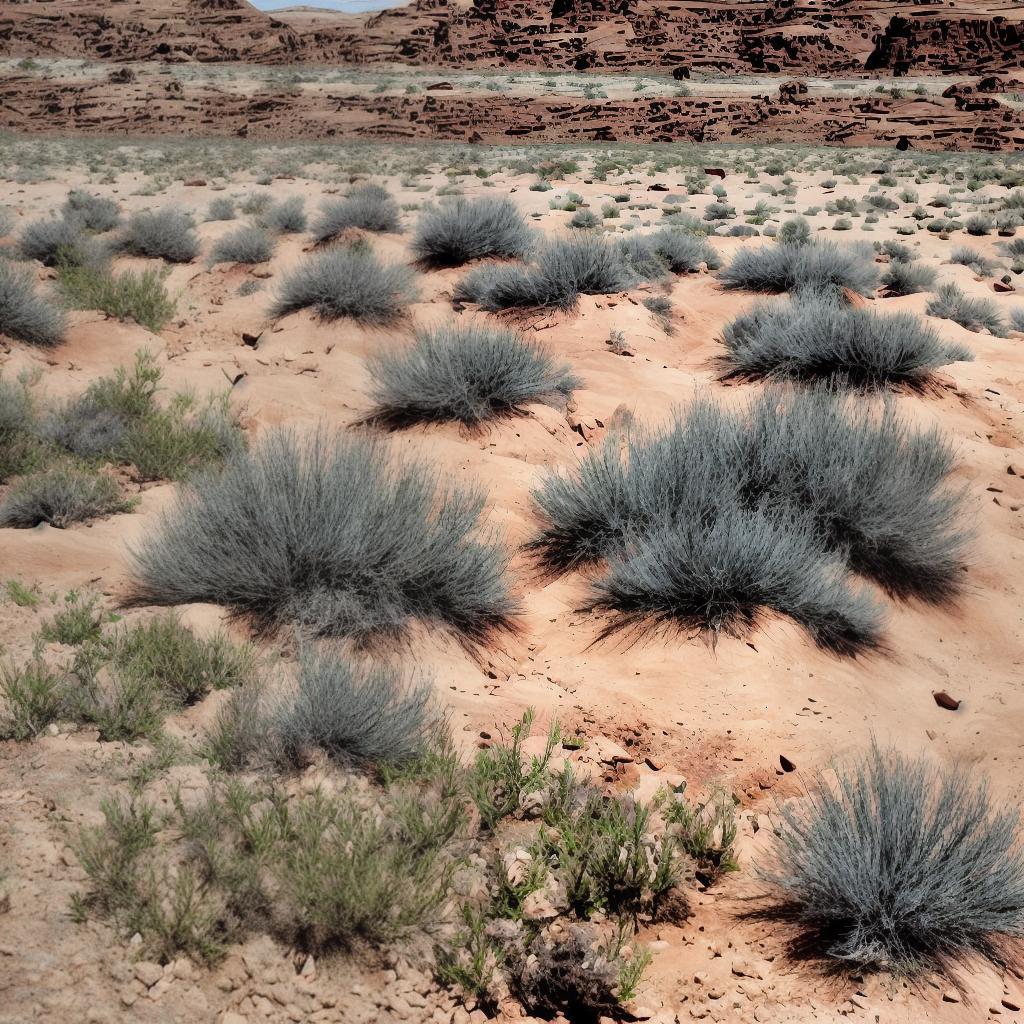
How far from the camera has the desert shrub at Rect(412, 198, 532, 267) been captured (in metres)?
10.7

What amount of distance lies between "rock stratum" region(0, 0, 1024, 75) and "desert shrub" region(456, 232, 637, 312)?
4657cm

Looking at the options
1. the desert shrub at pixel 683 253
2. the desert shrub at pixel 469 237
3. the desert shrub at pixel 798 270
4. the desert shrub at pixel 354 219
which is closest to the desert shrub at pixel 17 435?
the desert shrub at pixel 469 237

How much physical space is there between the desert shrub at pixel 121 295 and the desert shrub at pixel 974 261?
10.3m

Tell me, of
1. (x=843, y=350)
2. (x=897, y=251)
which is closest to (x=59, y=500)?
(x=843, y=350)

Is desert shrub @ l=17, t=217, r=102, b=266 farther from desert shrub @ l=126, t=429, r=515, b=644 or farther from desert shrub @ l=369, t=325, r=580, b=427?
desert shrub @ l=126, t=429, r=515, b=644

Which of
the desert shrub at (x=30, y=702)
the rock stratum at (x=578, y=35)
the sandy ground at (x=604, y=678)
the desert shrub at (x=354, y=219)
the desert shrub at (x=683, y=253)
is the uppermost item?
the rock stratum at (x=578, y=35)

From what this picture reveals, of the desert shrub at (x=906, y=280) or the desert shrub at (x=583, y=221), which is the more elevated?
the desert shrub at (x=583, y=221)

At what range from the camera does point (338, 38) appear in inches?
2606

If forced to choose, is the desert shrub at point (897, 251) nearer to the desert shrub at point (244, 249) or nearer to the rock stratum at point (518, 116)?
the desert shrub at point (244, 249)

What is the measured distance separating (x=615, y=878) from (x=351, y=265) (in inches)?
296

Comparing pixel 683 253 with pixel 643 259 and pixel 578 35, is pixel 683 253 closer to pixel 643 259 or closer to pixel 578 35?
pixel 643 259

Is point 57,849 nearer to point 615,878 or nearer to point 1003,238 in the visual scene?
point 615,878

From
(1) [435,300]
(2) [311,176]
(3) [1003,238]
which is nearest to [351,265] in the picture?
(1) [435,300]

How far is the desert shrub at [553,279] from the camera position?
9.27m
